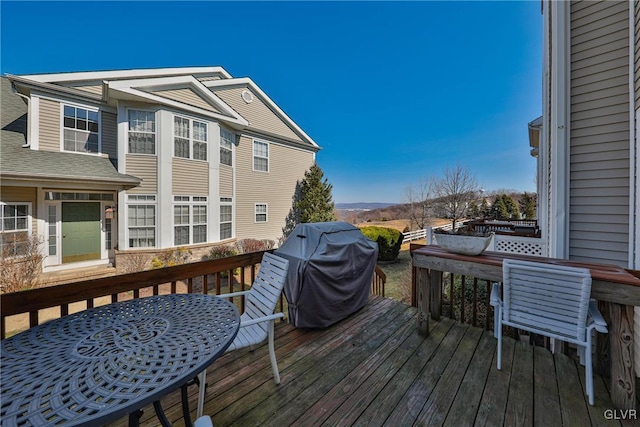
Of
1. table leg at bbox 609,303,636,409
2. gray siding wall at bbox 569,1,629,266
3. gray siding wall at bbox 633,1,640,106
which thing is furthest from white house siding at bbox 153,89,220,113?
table leg at bbox 609,303,636,409

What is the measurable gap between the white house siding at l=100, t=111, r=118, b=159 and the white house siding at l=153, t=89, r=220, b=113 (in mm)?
1850

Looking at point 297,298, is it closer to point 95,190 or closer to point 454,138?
point 95,190

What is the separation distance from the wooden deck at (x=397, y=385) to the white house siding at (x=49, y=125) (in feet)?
30.0

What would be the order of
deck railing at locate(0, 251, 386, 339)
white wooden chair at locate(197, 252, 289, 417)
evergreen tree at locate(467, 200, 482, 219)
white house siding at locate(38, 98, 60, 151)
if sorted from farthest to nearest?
evergreen tree at locate(467, 200, 482, 219) → white house siding at locate(38, 98, 60, 151) → white wooden chair at locate(197, 252, 289, 417) → deck railing at locate(0, 251, 386, 339)

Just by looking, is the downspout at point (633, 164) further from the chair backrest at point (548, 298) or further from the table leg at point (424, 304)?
the table leg at point (424, 304)

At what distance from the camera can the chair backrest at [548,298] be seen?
1.92m

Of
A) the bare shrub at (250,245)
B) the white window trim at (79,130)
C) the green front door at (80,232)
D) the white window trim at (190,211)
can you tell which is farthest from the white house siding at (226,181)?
the green front door at (80,232)

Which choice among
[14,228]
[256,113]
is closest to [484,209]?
[256,113]

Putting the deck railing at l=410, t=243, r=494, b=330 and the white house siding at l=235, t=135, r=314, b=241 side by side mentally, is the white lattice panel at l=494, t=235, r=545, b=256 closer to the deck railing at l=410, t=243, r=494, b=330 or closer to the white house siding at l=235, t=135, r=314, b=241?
the deck railing at l=410, t=243, r=494, b=330

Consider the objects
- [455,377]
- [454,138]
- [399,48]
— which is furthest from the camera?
[454,138]

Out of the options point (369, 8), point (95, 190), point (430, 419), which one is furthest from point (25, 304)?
point (369, 8)

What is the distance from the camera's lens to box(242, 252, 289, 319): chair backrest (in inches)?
90.2

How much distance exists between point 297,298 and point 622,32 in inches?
188

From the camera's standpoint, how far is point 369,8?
8453 mm
